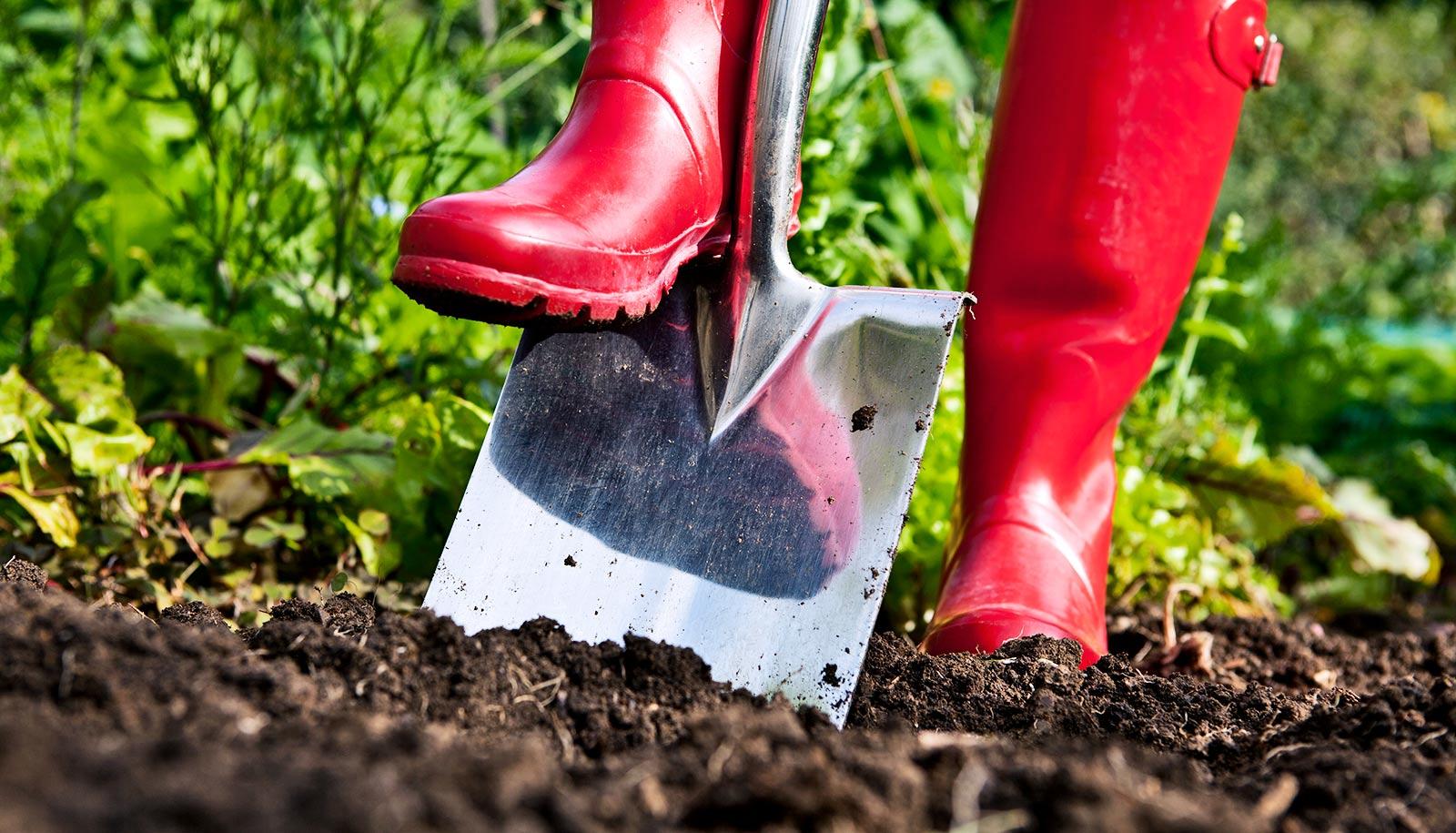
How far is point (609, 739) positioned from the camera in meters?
1.05

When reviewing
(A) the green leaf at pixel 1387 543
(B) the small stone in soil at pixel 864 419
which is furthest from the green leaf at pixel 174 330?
(A) the green leaf at pixel 1387 543

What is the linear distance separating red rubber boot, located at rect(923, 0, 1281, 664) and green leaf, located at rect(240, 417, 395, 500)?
805 mm

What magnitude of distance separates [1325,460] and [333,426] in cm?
247

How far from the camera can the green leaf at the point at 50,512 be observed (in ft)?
5.25

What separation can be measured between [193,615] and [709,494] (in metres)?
0.53

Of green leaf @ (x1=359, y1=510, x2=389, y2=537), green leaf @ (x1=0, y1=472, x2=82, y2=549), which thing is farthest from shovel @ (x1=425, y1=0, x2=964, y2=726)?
green leaf @ (x1=0, y1=472, x2=82, y2=549)

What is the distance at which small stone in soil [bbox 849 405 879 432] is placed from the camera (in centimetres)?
135

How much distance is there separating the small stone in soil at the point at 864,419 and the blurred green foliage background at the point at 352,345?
543 millimetres

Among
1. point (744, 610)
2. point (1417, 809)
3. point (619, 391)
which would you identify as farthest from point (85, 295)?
point (1417, 809)

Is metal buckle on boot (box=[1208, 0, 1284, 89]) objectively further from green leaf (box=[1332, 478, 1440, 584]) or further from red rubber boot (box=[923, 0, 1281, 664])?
green leaf (box=[1332, 478, 1440, 584])

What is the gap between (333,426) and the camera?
2043 mm

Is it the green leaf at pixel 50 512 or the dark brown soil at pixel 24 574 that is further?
the green leaf at pixel 50 512

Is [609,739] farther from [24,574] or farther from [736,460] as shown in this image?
[24,574]

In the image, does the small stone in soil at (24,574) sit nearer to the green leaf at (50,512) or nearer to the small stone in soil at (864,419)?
the green leaf at (50,512)
